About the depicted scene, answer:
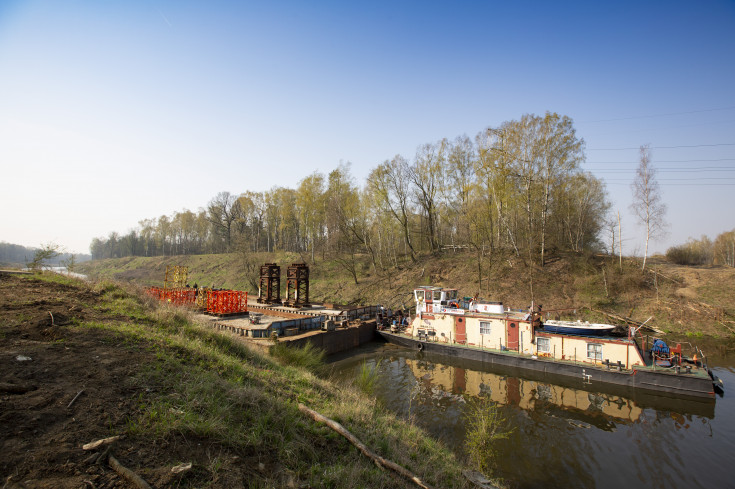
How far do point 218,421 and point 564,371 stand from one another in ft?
62.0

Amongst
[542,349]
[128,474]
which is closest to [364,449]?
[128,474]

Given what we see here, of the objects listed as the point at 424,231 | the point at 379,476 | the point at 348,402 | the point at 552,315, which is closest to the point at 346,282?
the point at 424,231

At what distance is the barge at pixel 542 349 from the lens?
52.5 feet

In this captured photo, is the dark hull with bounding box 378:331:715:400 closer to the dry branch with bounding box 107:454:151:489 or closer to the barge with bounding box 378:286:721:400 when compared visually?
the barge with bounding box 378:286:721:400

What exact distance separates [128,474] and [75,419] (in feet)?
5.86

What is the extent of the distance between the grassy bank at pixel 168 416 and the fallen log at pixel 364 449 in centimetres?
15

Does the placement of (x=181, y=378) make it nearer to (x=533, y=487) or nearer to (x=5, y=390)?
(x=5, y=390)

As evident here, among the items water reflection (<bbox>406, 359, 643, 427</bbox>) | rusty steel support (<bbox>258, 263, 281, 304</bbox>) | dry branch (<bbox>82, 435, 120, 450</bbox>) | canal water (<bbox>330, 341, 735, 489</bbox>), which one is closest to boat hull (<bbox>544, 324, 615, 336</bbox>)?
canal water (<bbox>330, 341, 735, 489</bbox>)

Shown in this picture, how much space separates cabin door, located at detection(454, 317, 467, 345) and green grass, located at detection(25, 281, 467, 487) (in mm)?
13362

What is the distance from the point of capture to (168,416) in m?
5.82

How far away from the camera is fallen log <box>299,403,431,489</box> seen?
250 inches

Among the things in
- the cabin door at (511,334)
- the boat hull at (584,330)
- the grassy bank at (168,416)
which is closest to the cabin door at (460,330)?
the cabin door at (511,334)

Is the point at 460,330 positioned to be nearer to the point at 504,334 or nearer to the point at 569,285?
the point at 504,334

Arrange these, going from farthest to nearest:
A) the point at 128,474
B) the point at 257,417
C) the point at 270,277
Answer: the point at 270,277, the point at 257,417, the point at 128,474
